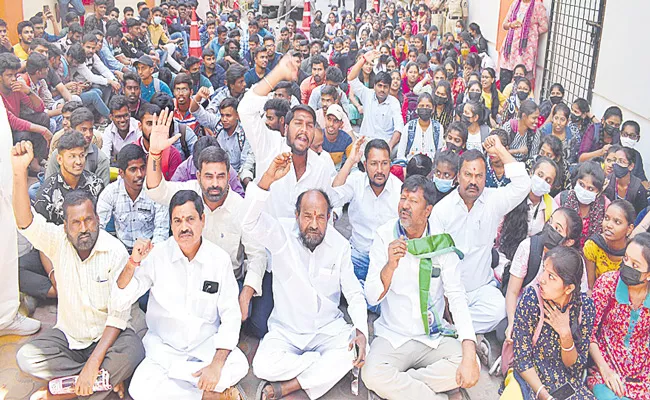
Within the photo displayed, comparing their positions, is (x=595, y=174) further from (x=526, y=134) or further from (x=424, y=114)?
(x=424, y=114)

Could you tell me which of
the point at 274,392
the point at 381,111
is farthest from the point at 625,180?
the point at 274,392

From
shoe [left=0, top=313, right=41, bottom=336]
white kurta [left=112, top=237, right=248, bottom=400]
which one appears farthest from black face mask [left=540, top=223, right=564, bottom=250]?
shoe [left=0, top=313, right=41, bottom=336]

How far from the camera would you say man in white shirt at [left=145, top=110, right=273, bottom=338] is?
4.00 meters

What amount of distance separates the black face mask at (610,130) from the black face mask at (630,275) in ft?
9.47

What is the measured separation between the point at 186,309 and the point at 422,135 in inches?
135

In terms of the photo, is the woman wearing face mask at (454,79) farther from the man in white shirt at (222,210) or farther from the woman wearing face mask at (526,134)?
the man in white shirt at (222,210)

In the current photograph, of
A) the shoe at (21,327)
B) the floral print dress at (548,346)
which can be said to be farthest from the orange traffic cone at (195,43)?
the floral print dress at (548,346)

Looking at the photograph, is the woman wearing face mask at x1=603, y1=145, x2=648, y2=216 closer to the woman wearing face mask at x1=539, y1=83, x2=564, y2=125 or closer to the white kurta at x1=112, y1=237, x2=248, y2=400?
the woman wearing face mask at x1=539, y1=83, x2=564, y2=125

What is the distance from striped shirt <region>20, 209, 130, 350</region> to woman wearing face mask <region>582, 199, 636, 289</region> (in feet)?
9.05

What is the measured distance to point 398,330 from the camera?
3.73 m

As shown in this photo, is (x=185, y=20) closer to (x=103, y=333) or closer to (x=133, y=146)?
(x=133, y=146)

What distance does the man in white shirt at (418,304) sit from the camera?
3549mm

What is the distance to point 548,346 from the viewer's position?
3240 mm

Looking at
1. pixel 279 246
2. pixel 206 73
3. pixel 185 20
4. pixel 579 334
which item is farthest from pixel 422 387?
pixel 185 20
